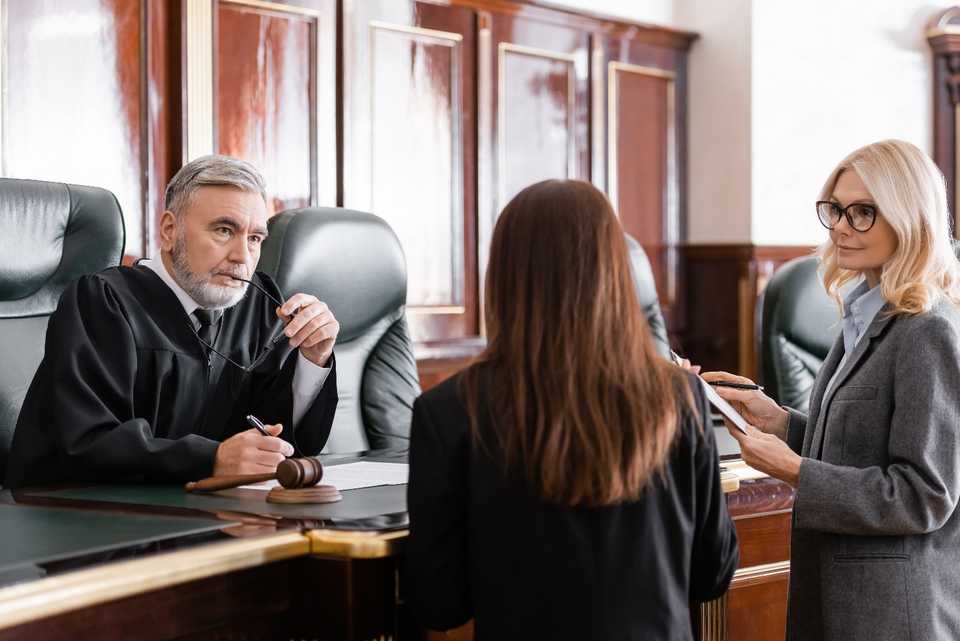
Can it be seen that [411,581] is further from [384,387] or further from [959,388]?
[384,387]

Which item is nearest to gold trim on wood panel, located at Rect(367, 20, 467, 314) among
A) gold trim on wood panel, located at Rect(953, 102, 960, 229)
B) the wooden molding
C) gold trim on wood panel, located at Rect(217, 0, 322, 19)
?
the wooden molding

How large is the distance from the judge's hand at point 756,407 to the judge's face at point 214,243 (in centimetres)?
84

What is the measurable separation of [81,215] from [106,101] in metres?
1.58

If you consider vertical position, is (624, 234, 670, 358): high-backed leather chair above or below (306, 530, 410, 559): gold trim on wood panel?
above

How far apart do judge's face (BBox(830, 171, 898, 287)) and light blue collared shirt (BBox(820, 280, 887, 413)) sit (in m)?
0.03

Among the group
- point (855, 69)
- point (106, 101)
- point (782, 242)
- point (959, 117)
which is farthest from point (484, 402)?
point (959, 117)

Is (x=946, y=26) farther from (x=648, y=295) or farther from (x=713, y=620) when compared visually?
(x=713, y=620)

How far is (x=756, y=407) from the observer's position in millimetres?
2141

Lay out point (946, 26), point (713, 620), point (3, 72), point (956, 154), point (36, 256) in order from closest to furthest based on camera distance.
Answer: point (713, 620) → point (36, 256) → point (3, 72) → point (946, 26) → point (956, 154)

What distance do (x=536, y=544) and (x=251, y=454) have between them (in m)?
0.63

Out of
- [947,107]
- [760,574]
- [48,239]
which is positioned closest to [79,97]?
[48,239]

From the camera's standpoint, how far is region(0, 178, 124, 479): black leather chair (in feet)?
7.66

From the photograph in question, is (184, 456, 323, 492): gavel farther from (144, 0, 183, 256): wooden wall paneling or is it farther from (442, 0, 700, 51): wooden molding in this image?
(442, 0, 700, 51): wooden molding

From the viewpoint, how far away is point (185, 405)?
7.30 feet
